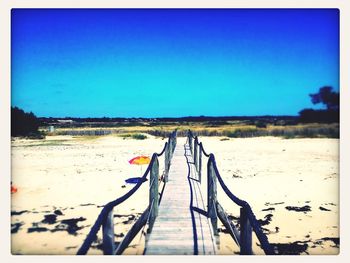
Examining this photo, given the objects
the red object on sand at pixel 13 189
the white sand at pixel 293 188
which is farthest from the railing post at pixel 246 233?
the red object on sand at pixel 13 189

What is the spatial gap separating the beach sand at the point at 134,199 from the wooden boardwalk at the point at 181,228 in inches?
15.8

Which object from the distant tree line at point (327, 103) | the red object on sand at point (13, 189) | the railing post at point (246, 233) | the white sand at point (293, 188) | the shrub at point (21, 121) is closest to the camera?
the railing post at point (246, 233)

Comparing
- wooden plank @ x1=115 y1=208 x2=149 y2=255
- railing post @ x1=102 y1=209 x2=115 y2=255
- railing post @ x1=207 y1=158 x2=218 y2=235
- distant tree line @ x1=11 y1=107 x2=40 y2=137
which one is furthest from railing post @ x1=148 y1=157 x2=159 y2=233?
distant tree line @ x1=11 y1=107 x2=40 y2=137

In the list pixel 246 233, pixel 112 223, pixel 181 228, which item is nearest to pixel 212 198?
pixel 181 228

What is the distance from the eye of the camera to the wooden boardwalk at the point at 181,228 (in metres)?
4.58

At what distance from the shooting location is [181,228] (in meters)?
5.31

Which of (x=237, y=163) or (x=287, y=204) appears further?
(x=237, y=163)

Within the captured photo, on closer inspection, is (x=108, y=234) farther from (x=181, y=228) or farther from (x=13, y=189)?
(x=13, y=189)

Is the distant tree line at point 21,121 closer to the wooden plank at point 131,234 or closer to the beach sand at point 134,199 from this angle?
the beach sand at point 134,199

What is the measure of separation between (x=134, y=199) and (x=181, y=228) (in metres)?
4.38

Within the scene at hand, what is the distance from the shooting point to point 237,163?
17250mm

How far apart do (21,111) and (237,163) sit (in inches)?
512
